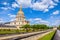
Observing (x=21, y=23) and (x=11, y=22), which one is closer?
(x=21, y=23)

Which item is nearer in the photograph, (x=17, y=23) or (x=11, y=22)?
(x=17, y=23)

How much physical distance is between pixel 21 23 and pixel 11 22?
1144 centimetres

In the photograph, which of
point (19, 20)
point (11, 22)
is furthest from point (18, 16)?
point (11, 22)

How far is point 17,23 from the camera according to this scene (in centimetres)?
11425

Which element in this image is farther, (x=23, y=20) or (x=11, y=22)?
(x=11, y=22)

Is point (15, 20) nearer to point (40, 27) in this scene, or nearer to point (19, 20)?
point (19, 20)

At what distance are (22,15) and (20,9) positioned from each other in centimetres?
466

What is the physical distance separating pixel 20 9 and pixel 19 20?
811cm

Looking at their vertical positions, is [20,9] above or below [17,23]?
above

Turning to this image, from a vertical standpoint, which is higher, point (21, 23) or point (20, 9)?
point (20, 9)

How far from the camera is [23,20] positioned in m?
115

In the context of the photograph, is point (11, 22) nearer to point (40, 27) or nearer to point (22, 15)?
point (22, 15)

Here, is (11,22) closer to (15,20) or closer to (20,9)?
(15,20)

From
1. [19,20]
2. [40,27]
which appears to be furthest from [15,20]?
[40,27]
